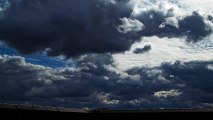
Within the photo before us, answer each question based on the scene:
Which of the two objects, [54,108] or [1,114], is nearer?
[1,114]

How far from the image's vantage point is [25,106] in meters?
67.8

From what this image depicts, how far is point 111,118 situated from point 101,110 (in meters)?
3.64

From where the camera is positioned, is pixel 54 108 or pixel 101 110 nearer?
pixel 54 108

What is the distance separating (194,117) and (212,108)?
4425mm

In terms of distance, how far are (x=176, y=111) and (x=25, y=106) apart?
85.5 ft

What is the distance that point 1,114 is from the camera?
2591 inches

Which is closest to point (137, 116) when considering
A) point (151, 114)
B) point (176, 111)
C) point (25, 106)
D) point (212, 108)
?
point (151, 114)

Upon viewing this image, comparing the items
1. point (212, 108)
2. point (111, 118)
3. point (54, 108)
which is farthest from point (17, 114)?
point (212, 108)

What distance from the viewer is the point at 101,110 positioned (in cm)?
8081

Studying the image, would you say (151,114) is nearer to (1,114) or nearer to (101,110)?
(101,110)

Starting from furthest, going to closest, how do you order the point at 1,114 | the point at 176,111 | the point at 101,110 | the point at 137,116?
the point at 101,110, the point at 137,116, the point at 176,111, the point at 1,114

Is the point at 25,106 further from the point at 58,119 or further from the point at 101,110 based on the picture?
the point at 101,110

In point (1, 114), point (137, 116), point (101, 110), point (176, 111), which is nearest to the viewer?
point (1, 114)

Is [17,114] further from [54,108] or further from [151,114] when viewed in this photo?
[151,114]
